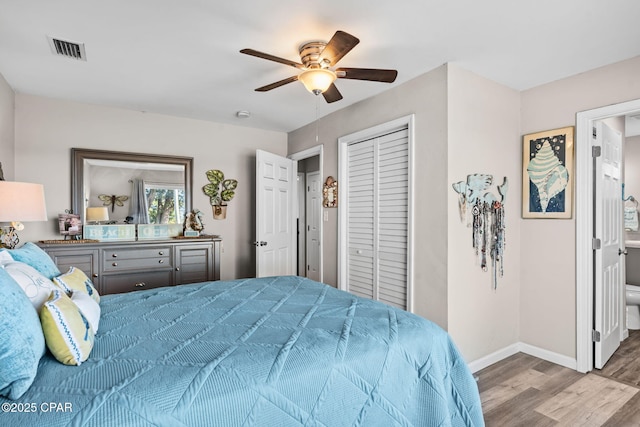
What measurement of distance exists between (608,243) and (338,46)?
2.89 meters

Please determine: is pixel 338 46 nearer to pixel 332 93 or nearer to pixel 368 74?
pixel 368 74

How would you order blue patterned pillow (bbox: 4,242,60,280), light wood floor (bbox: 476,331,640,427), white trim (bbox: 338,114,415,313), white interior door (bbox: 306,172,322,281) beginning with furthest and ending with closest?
1. white interior door (bbox: 306,172,322,281)
2. white trim (bbox: 338,114,415,313)
3. light wood floor (bbox: 476,331,640,427)
4. blue patterned pillow (bbox: 4,242,60,280)

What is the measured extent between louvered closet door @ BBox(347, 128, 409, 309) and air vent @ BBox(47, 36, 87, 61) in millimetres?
2501

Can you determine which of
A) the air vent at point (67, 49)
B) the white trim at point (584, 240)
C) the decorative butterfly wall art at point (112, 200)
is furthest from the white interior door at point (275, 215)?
the white trim at point (584, 240)

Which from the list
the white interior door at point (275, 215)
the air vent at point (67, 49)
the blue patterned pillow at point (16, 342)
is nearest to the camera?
the blue patterned pillow at point (16, 342)

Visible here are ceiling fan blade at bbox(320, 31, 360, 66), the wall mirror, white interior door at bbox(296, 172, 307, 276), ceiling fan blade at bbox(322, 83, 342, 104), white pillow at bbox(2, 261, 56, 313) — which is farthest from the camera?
white interior door at bbox(296, 172, 307, 276)

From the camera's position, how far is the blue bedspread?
3.44 ft

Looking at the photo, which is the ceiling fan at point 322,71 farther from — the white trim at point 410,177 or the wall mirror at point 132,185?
the wall mirror at point 132,185

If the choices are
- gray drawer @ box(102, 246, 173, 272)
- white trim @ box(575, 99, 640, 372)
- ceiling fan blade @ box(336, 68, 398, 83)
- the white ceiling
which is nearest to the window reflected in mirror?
gray drawer @ box(102, 246, 173, 272)

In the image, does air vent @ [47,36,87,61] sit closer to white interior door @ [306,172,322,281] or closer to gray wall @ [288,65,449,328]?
gray wall @ [288,65,449,328]

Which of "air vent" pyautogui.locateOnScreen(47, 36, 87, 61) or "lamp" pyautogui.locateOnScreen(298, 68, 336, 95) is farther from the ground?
"air vent" pyautogui.locateOnScreen(47, 36, 87, 61)

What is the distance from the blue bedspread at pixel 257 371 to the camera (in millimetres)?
1048

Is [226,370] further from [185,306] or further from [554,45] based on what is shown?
[554,45]

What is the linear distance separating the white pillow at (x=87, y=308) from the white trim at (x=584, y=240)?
3.42 meters
